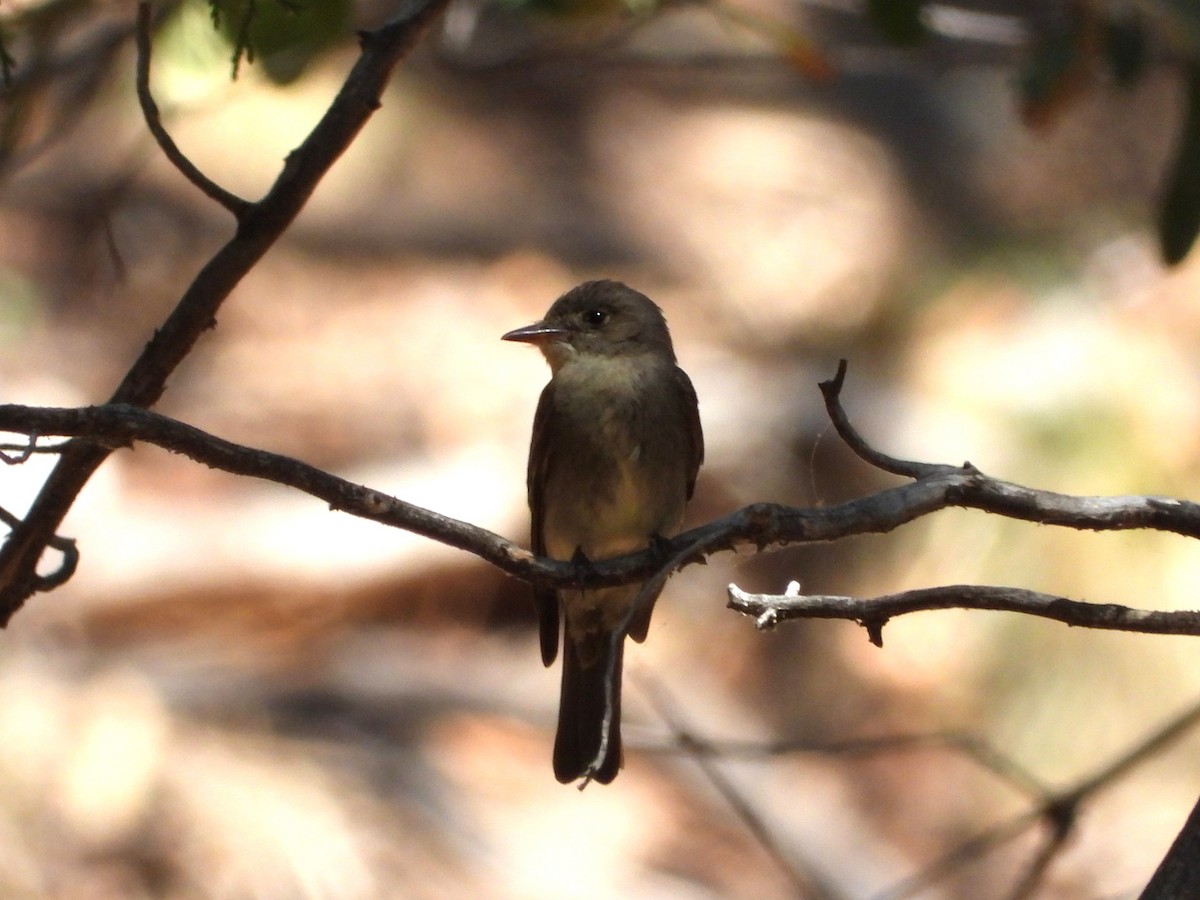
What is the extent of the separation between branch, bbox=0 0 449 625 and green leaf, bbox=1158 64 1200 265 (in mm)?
1839

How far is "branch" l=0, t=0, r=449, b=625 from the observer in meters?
3.09

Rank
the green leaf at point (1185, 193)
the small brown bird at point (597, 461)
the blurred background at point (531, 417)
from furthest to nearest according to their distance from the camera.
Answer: the blurred background at point (531, 417) < the small brown bird at point (597, 461) < the green leaf at point (1185, 193)

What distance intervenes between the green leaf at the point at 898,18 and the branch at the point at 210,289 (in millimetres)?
1416

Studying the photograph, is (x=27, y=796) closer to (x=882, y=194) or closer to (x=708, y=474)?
(x=708, y=474)

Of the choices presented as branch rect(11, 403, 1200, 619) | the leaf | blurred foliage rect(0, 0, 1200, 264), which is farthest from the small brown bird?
branch rect(11, 403, 1200, 619)

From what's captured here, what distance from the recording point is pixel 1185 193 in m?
3.85

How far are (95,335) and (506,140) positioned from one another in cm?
312

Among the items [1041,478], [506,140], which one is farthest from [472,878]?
[506,140]

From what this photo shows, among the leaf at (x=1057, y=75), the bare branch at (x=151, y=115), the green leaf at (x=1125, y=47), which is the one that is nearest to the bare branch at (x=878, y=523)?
the bare branch at (x=151, y=115)

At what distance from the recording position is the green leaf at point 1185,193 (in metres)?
3.82

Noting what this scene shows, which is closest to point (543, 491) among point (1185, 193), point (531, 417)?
point (1185, 193)

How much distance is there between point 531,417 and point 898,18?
15.4 ft

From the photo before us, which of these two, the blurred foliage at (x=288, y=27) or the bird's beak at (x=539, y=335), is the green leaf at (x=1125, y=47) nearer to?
the bird's beak at (x=539, y=335)

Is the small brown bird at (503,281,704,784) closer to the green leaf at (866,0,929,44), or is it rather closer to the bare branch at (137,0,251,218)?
the green leaf at (866,0,929,44)
